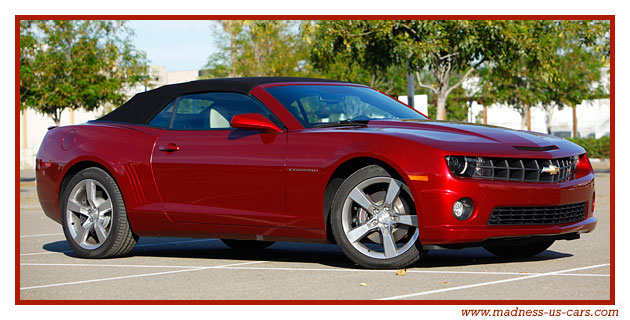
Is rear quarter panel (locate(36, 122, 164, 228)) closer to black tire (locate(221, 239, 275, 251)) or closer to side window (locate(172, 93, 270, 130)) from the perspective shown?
side window (locate(172, 93, 270, 130))

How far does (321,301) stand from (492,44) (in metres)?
14.7

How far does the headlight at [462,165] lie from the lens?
21.9 feet

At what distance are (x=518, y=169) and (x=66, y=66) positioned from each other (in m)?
22.5

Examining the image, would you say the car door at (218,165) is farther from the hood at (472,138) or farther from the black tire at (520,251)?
the black tire at (520,251)

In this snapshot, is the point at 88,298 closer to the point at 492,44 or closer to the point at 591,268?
the point at 591,268

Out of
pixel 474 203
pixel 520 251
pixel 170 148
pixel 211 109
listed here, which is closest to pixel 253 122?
pixel 211 109

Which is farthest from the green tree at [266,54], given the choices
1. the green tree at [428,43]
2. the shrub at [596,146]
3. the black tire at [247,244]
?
the black tire at [247,244]

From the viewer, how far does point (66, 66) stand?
2752 centimetres

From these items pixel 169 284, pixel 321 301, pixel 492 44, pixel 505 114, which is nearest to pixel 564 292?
pixel 321 301

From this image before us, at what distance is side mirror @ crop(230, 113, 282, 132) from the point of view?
745 centimetres

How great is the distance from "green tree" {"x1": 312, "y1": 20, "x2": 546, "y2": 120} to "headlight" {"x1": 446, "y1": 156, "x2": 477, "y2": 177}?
488 inches

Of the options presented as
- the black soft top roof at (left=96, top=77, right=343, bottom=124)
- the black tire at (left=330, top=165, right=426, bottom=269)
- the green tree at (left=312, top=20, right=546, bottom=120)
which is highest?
the green tree at (left=312, top=20, right=546, bottom=120)

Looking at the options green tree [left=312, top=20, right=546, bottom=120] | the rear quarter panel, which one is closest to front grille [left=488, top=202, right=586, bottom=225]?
the rear quarter panel

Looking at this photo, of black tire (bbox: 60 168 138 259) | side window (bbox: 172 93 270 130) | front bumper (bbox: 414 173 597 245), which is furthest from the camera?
black tire (bbox: 60 168 138 259)
